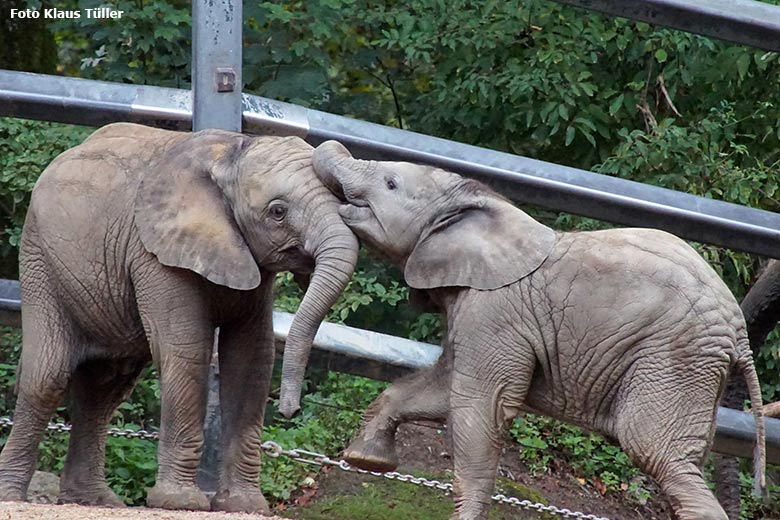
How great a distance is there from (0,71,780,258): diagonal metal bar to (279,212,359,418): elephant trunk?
0.75m

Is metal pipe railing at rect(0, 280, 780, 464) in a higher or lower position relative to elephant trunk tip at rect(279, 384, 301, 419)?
lower

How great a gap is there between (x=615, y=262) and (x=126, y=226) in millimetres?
1834

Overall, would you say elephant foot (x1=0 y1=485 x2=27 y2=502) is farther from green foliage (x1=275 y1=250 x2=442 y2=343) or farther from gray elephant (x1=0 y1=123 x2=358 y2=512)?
green foliage (x1=275 y1=250 x2=442 y2=343)

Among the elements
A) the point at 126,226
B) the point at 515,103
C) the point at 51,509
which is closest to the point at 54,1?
the point at 515,103

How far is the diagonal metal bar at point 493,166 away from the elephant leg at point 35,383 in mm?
789

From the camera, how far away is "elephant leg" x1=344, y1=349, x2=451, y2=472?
6039mm

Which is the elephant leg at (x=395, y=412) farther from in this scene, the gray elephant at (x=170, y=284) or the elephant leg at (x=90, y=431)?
the elephant leg at (x=90, y=431)

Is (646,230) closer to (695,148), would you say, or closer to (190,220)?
(190,220)

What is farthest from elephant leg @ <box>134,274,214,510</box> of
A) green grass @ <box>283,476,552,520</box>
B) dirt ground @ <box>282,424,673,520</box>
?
dirt ground @ <box>282,424,673,520</box>

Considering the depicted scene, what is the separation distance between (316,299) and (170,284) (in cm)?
65

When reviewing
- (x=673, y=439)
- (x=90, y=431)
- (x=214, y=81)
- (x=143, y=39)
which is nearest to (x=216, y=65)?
(x=214, y=81)

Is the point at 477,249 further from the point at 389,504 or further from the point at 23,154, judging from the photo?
the point at 23,154

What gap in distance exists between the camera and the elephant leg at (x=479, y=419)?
5871 millimetres

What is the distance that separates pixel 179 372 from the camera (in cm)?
619
